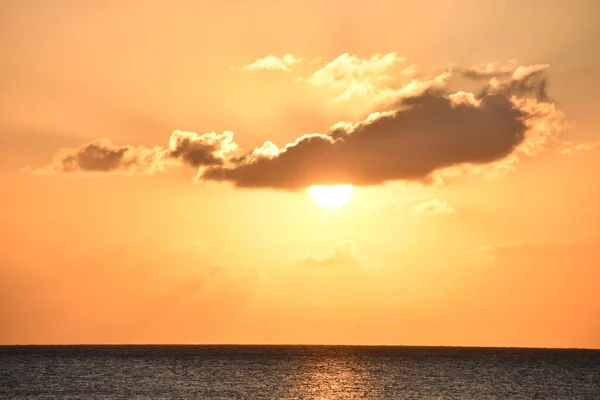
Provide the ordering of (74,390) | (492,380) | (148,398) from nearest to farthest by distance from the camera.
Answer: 1. (148,398)
2. (74,390)
3. (492,380)

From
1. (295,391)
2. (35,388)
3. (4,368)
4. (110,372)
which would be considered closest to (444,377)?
(295,391)

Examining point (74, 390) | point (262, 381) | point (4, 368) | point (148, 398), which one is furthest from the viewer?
point (4, 368)

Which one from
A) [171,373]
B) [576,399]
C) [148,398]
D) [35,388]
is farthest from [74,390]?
[576,399]

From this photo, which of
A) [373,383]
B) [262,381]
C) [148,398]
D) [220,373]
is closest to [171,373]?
[220,373]

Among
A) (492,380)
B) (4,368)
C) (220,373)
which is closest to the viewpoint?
(492,380)

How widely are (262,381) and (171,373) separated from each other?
27863 mm

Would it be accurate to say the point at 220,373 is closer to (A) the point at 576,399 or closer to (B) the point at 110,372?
(B) the point at 110,372

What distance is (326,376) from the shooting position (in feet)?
518

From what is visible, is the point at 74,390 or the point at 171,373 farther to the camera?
the point at 171,373

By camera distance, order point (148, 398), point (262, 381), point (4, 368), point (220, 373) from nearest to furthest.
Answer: point (148, 398) < point (262, 381) < point (220, 373) < point (4, 368)

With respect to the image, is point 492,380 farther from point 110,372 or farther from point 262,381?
point 110,372

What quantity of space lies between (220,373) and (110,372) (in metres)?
21.8

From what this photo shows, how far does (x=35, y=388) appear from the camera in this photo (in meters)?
119

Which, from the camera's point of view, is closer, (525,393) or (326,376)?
(525,393)
